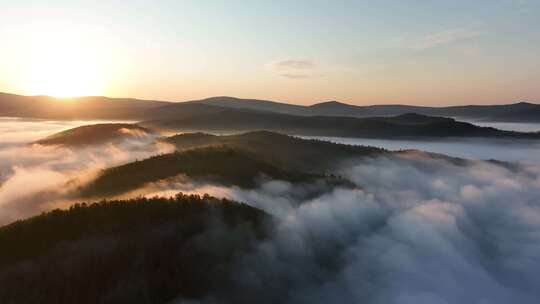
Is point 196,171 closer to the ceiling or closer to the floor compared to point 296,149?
closer to the ceiling

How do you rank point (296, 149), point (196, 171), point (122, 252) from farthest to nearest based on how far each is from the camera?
point (296, 149)
point (196, 171)
point (122, 252)

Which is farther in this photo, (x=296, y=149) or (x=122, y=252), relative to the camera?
(x=296, y=149)

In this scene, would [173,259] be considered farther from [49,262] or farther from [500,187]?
[500,187]

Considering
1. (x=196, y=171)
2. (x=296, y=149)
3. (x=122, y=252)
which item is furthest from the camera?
(x=296, y=149)

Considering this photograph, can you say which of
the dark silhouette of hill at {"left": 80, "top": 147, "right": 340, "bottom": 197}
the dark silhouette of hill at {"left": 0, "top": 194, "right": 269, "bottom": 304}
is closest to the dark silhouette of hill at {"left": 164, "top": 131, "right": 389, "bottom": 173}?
the dark silhouette of hill at {"left": 80, "top": 147, "right": 340, "bottom": 197}

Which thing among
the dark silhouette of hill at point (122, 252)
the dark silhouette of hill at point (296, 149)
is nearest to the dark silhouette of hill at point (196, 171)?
the dark silhouette of hill at point (122, 252)

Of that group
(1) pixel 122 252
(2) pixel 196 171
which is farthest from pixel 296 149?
(1) pixel 122 252

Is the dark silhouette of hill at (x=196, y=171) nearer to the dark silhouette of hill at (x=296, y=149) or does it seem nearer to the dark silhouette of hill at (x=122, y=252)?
the dark silhouette of hill at (x=122, y=252)

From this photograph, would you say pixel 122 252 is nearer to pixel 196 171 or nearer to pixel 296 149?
pixel 196 171
